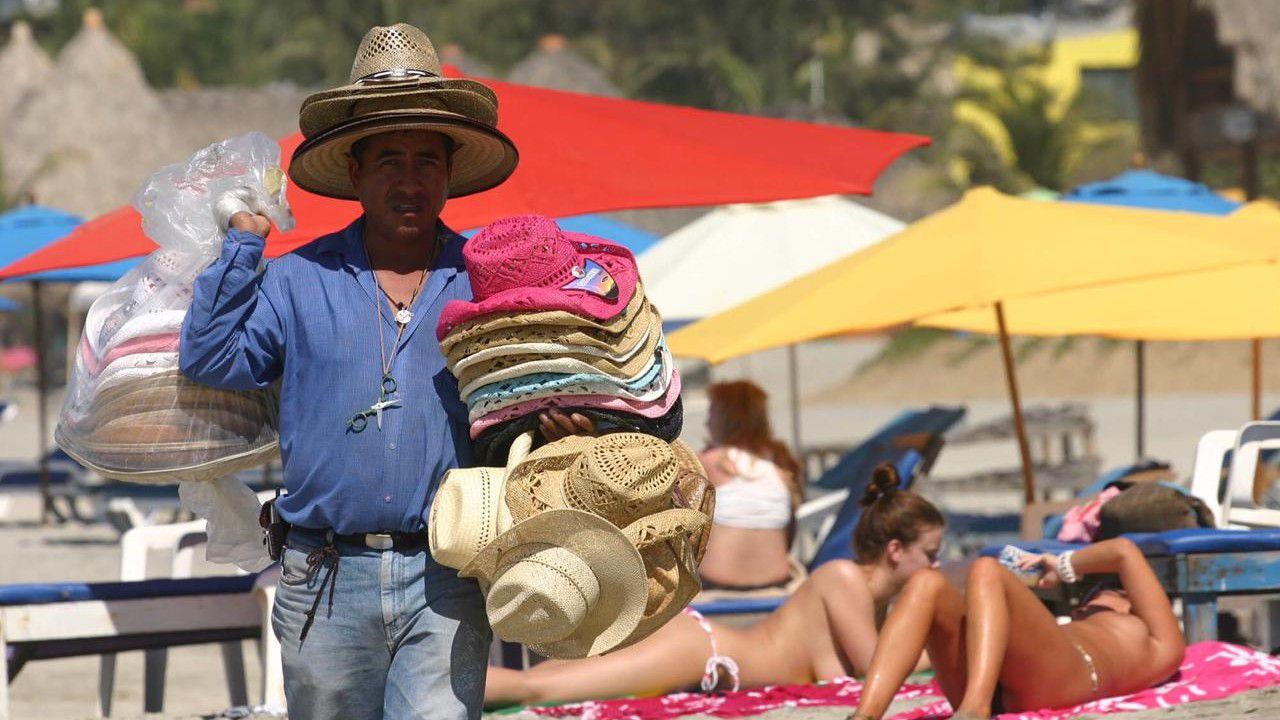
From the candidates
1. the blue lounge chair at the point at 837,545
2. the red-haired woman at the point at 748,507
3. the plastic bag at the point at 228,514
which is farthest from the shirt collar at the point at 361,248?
the red-haired woman at the point at 748,507

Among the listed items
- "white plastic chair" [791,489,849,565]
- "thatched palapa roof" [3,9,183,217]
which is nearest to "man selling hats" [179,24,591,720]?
"white plastic chair" [791,489,849,565]

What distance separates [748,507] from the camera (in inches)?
258

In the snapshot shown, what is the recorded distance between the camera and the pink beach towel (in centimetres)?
475

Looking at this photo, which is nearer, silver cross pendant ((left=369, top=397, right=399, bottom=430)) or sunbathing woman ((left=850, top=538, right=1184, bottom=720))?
silver cross pendant ((left=369, top=397, right=399, bottom=430))

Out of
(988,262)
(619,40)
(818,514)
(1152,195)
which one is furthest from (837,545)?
(619,40)

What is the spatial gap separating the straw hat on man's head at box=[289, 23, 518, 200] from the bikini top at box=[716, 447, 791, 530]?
345 centimetres

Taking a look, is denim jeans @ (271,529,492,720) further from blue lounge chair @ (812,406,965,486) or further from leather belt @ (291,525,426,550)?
blue lounge chair @ (812,406,965,486)

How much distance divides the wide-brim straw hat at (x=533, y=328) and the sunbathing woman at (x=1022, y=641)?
1890 millimetres

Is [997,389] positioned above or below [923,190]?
below

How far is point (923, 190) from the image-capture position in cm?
3116

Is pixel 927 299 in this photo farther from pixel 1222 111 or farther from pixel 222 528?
pixel 1222 111

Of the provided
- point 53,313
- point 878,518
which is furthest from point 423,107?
point 53,313

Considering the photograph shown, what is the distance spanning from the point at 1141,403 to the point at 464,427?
7467mm

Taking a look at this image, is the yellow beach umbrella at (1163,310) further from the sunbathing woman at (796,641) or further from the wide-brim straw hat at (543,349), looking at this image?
the wide-brim straw hat at (543,349)
